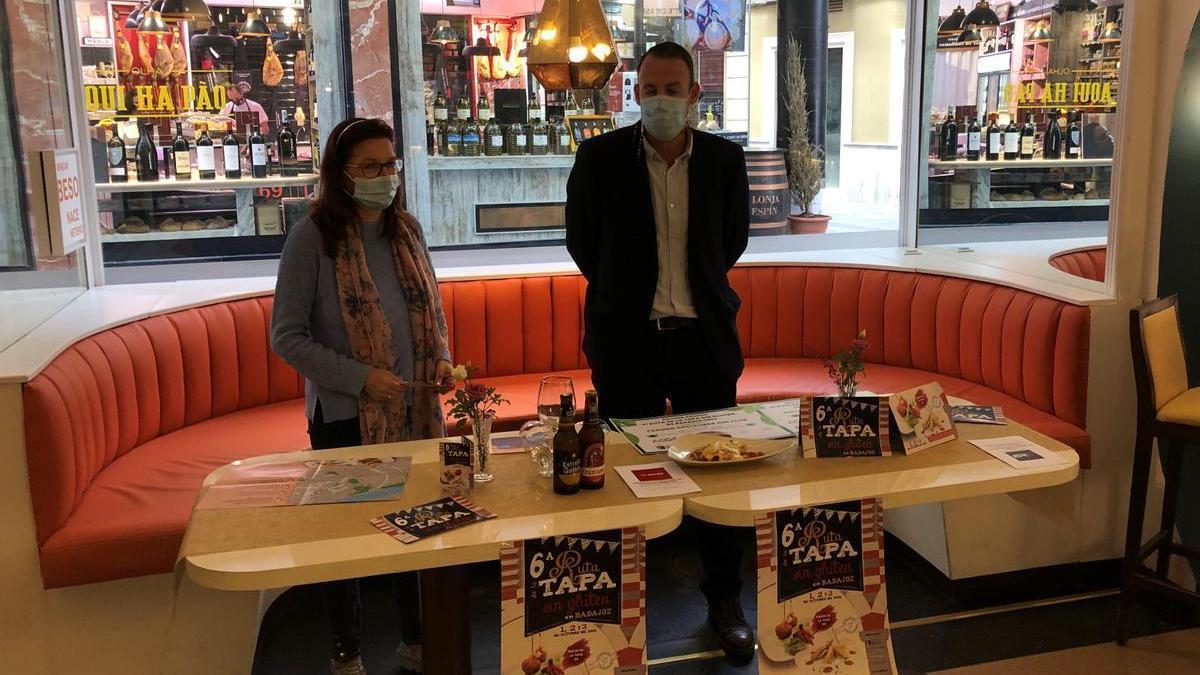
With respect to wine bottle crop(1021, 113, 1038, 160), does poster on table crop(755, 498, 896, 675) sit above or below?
below

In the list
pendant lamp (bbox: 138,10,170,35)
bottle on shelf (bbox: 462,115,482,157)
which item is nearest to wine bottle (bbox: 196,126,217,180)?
pendant lamp (bbox: 138,10,170,35)

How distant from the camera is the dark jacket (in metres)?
2.91

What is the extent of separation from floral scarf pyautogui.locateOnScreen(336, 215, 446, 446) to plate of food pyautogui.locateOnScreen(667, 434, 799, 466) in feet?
2.49

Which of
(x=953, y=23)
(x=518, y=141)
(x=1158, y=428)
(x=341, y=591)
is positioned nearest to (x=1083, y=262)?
(x=953, y=23)

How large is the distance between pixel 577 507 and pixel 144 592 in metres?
1.65

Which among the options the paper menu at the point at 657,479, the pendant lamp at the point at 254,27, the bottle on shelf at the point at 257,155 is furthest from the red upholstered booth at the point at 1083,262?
the pendant lamp at the point at 254,27

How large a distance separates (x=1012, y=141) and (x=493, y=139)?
319 centimetres

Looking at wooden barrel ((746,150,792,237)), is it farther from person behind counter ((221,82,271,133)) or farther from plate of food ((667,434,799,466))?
plate of food ((667,434,799,466))

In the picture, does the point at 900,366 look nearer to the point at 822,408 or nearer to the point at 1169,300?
the point at 1169,300

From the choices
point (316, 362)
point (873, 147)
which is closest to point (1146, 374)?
point (316, 362)

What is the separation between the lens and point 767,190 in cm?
685

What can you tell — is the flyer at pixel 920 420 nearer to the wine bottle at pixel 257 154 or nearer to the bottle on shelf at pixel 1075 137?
the bottle on shelf at pixel 1075 137

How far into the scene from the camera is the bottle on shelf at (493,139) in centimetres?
662

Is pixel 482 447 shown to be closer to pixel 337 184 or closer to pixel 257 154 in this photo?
pixel 337 184
